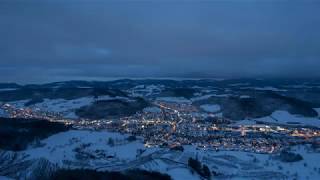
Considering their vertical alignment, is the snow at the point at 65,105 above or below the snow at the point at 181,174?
below

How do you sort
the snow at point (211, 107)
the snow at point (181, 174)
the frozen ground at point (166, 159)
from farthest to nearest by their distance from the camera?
the snow at point (211, 107) < the frozen ground at point (166, 159) < the snow at point (181, 174)

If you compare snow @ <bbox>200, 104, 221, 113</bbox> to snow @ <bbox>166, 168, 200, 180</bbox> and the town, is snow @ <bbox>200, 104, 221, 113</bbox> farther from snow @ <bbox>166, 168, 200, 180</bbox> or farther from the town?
snow @ <bbox>166, 168, 200, 180</bbox>

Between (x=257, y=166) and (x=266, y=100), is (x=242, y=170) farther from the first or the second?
(x=266, y=100)

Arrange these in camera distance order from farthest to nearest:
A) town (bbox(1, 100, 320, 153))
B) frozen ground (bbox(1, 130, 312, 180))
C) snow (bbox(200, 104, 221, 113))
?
snow (bbox(200, 104, 221, 113)) → town (bbox(1, 100, 320, 153)) → frozen ground (bbox(1, 130, 312, 180))

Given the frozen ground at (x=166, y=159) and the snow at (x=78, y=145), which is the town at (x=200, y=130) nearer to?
the frozen ground at (x=166, y=159)

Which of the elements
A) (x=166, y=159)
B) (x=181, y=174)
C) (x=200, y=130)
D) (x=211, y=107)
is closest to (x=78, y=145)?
(x=166, y=159)

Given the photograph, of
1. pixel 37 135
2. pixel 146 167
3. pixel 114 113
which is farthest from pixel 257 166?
pixel 114 113

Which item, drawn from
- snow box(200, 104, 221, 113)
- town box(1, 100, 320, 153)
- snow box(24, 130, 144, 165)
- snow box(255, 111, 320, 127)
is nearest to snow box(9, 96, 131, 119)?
town box(1, 100, 320, 153)

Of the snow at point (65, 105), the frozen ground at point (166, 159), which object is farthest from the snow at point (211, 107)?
the frozen ground at point (166, 159)
